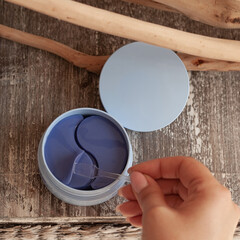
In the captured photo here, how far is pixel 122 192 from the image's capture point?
0.57 metres

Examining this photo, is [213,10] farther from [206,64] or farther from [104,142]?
[104,142]

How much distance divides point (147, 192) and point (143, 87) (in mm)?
266

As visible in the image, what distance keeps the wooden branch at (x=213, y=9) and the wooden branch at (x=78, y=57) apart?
105 mm

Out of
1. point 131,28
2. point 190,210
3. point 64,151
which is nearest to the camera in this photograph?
point 190,210

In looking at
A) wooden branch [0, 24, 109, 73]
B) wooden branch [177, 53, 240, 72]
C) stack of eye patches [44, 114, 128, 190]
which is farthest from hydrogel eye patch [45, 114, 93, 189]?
wooden branch [177, 53, 240, 72]

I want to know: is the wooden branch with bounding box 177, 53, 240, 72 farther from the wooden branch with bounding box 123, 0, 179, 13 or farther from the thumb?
the thumb

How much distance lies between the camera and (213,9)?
596 millimetres

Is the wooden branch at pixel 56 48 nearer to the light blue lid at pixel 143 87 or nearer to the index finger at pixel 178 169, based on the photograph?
the light blue lid at pixel 143 87

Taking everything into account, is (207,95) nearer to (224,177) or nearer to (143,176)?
(224,177)

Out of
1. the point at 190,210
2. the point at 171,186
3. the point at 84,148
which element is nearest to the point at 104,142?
the point at 84,148

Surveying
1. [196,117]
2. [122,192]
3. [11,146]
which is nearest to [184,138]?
[196,117]

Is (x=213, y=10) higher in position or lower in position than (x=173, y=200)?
higher

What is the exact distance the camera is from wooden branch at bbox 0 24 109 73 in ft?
2.28

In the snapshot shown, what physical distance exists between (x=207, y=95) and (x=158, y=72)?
0.10 metres
